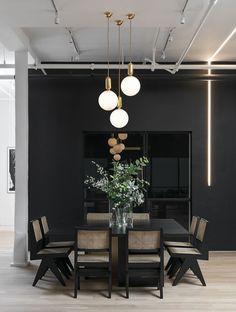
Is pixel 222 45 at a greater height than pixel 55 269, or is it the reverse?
pixel 222 45

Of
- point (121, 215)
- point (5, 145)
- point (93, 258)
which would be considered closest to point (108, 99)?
point (121, 215)

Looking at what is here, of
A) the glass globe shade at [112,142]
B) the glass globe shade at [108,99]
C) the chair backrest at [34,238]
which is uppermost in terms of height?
the glass globe shade at [108,99]

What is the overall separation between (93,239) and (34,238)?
3.21ft

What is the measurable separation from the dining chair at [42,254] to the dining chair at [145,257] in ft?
3.22

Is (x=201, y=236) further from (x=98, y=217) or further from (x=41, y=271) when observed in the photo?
(x=41, y=271)

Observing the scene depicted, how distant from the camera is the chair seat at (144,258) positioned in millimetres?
5395

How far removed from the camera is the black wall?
8562mm

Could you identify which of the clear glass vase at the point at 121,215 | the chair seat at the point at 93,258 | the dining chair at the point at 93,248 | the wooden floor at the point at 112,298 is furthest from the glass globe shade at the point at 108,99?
the wooden floor at the point at 112,298

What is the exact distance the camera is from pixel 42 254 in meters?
5.82

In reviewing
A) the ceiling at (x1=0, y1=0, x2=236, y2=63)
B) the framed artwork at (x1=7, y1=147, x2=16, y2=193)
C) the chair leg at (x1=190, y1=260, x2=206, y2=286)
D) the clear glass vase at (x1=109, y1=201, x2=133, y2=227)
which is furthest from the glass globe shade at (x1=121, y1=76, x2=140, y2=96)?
the framed artwork at (x1=7, y1=147, x2=16, y2=193)

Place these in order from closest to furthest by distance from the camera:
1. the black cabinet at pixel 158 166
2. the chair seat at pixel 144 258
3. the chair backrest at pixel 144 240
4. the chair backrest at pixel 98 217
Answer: the chair backrest at pixel 144 240
the chair seat at pixel 144 258
the chair backrest at pixel 98 217
the black cabinet at pixel 158 166

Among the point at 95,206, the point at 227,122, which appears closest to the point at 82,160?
the point at 95,206

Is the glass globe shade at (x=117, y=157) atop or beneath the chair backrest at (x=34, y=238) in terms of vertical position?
atop

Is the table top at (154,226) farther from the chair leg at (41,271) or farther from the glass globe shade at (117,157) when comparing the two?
the glass globe shade at (117,157)
